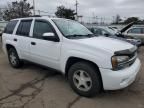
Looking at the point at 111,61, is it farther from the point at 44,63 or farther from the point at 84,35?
the point at 44,63

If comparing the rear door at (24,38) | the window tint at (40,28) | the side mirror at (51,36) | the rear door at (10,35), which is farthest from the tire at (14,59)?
the side mirror at (51,36)

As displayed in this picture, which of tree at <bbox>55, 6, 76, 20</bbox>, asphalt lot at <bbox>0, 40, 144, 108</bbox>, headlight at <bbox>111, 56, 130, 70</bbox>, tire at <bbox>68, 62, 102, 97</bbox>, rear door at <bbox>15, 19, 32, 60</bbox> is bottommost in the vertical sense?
asphalt lot at <bbox>0, 40, 144, 108</bbox>

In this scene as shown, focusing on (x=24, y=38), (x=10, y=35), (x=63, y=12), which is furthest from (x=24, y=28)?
(x=63, y=12)

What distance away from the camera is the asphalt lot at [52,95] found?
3998mm

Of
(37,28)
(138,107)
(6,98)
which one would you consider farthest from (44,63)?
(138,107)

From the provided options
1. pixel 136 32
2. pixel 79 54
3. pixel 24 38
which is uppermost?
Answer: pixel 136 32

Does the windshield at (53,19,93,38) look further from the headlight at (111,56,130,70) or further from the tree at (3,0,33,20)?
the tree at (3,0,33,20)

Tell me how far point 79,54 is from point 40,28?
170 centimetres

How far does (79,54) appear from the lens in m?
4.18

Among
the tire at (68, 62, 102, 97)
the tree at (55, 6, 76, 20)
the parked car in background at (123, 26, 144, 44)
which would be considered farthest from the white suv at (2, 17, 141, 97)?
the tree at (55, 6, 76, 20)

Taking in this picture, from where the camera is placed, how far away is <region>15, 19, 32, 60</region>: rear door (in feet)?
18.6

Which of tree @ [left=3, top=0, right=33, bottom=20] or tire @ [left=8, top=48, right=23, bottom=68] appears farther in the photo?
tree @ [left=3, top=0, right=33, bottom=20]

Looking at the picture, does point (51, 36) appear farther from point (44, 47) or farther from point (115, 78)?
point (115, 78)

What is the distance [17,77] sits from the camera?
18.8 feet
